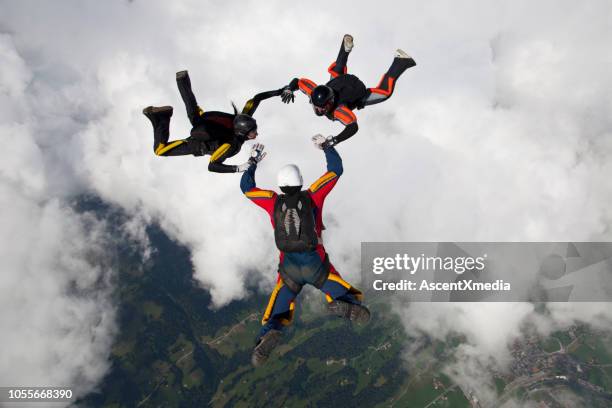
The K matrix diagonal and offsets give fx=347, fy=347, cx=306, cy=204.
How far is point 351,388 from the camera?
7549 inches

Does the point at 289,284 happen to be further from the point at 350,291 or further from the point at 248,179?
the point at 248,179

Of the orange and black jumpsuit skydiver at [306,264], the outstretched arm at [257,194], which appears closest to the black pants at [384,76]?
the orange and black jumpsuit skydiver at [306,264]

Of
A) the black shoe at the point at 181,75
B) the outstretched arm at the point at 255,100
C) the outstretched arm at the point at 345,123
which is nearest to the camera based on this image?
the outstretched arm at the point at 345,123

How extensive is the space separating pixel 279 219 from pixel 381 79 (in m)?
9.79

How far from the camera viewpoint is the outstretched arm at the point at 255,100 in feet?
42.9

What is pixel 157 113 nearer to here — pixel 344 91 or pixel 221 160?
pixel 221 160

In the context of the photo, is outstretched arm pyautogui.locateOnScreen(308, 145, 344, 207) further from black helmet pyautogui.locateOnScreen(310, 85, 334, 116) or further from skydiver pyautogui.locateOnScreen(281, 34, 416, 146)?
black helmet pyautogui.locateOnScreen(310, 85, 334, 116)

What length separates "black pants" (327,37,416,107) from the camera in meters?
14.9

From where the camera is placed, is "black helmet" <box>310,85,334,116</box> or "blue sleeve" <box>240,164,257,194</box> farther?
"black helmet" <box>310,85,334,116</box>

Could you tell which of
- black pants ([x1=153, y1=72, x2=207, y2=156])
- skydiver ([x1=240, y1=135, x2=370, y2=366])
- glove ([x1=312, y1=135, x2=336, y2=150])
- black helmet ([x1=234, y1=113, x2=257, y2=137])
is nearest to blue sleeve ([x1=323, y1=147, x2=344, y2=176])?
skydiver ([x1=240, y1=135, x2=370, y2=366])

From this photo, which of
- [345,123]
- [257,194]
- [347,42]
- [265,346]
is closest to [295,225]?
Answer: [257,194]

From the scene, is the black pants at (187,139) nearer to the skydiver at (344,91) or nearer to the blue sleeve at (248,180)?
the blue sleeve at (248,180)

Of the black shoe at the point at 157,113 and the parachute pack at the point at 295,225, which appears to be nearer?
the parachute pack at the point at 295,225

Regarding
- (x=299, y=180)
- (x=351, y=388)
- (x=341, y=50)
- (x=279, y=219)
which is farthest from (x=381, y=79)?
(x=351, y=388)
